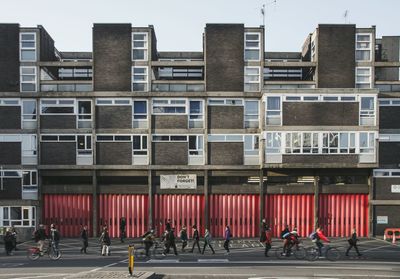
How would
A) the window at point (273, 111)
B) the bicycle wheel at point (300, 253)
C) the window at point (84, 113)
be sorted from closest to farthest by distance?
the bicycle wheel at point (300, 253) < the window at point (273, 111) < the window at point (84, 113)

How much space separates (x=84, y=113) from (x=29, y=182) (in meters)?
6.58

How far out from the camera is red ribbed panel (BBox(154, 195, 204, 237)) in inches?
1340

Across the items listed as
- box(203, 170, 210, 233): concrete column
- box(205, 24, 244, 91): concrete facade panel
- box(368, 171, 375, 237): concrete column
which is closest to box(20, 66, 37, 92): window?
box(205, 24, 244, 91): concrete facade panel

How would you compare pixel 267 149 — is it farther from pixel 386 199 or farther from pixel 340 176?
pixel 386 199

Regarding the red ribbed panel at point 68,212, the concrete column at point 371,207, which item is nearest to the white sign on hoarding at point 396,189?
the concrete column at point 371,207

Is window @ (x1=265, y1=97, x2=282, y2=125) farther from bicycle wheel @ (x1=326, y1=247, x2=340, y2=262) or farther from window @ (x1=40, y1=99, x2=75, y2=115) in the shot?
window @ (x1=40, y1=99, x2=75, y2=115)

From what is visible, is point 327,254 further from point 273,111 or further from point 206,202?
point 273,111

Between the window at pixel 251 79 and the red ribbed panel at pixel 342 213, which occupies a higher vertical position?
the window at pixel 251 79

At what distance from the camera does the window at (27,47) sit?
34062 millimetres

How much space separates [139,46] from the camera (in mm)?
34281

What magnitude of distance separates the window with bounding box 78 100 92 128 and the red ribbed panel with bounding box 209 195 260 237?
10935 mm

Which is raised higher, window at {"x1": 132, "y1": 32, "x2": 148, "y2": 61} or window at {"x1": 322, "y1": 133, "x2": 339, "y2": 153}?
window at {"x1": 132, "y1": 32, "x2": 148, "y2": 61}

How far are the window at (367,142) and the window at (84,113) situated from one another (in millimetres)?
20210

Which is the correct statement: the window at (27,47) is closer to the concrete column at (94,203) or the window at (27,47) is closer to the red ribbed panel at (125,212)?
the concrete column at (94,203)
